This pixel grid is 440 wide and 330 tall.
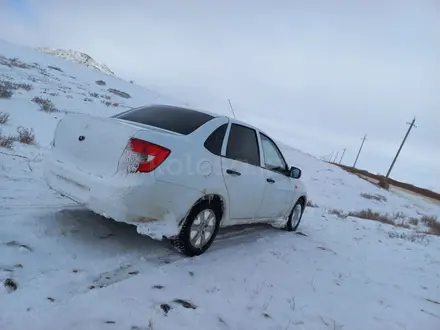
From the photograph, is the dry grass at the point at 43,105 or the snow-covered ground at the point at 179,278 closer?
the snow-covered ground at the point at 179,278

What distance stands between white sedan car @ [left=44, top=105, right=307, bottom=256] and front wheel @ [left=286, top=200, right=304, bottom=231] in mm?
1762

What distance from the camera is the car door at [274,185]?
5.45 meters

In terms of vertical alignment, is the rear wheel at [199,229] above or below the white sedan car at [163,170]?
below

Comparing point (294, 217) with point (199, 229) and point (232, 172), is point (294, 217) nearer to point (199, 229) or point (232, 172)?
point (232, 172)

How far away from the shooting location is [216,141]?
4.36 metres

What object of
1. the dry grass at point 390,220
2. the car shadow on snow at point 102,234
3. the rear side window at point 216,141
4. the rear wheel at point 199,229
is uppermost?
the rear side window at point 216,141

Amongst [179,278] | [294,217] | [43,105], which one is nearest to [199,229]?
[179,278]

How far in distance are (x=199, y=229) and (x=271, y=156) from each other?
2.09 metres

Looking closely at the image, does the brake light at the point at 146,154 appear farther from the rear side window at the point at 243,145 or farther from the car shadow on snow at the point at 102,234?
the rear side window at the point at 243,145

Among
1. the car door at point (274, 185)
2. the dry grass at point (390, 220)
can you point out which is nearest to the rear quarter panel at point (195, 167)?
the car door at point (274, 185)

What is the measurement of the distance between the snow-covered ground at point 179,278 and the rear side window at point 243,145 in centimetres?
123

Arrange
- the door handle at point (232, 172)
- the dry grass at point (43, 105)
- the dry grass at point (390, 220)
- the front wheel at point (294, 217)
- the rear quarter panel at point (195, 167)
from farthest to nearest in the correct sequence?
the dry grass at point (43, 105), the dry grass at point (390, 220), the front wheel at point (294, 217), the door handle at point (232, 172), the rear quarter panel at point (195, 167)

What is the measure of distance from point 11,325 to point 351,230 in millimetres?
7069

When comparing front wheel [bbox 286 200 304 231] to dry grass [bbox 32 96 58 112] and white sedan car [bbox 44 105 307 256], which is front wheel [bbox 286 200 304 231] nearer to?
white sedan car [bbox 44 105 307 256]
